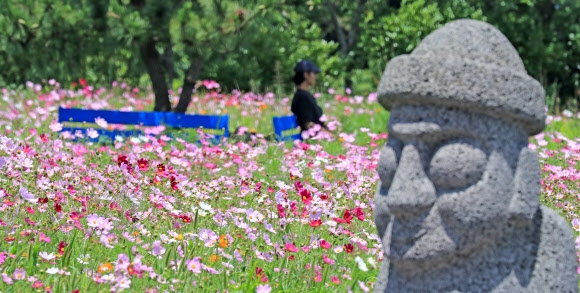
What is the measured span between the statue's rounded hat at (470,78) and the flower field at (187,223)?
96 cm

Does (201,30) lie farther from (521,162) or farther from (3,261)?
(521,162)

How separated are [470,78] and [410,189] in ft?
1.41

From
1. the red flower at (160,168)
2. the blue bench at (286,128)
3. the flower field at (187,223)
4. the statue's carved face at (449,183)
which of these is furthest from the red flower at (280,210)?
the blue bench at (286,128)

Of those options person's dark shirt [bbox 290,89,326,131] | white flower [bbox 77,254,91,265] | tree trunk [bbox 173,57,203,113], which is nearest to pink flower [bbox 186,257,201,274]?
white flower [bbox 77,254,91,265]

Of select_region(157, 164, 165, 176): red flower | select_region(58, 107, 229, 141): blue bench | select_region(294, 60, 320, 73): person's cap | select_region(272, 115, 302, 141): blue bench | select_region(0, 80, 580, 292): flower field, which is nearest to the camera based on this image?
select_region(0, 80, 580, 292): flower field

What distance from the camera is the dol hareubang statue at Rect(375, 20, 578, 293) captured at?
2859 mm

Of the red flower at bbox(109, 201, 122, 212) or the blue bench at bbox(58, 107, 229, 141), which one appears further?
the blue bench at bbox(58, 107, 229, 141)

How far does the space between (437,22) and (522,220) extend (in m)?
15.9

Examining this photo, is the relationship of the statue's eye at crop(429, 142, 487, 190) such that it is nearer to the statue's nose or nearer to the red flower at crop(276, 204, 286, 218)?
the statue's nose

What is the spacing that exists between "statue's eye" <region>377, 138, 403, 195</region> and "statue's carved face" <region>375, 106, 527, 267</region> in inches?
2.5

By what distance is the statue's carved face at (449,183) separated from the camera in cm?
286

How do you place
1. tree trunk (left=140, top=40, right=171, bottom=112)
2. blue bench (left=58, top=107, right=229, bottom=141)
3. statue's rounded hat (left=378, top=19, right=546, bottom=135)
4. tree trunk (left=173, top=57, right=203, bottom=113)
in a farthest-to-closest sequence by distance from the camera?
tree trunk (left=140, top=40, right=171, bottom=112), tree trunk (left=173, top=57, right=203, bottom=113), blue bench (left=58, top=107, right=229, bottom=141), statue's rounded hat (left=378, top=19, right=546, bottom=135)

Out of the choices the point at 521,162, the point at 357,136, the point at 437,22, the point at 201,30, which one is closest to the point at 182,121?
the point at 201,30

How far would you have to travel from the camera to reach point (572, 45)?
64.9 feet
